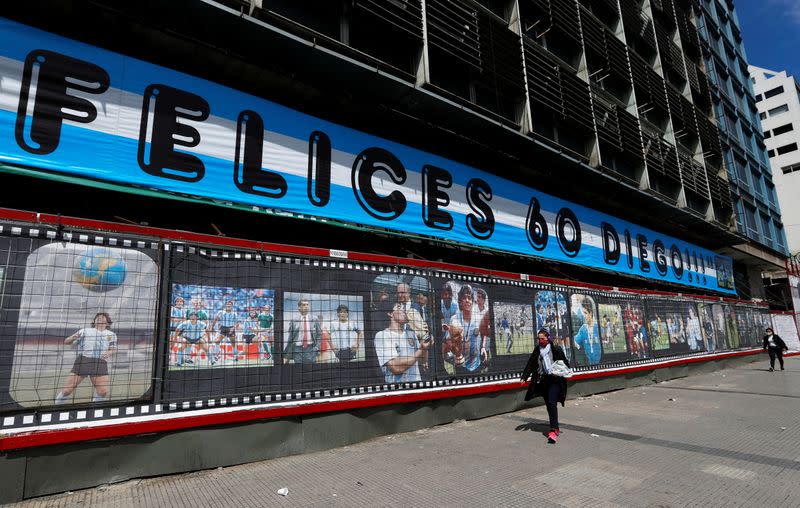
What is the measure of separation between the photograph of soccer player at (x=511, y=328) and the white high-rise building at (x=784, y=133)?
7093 centimetres

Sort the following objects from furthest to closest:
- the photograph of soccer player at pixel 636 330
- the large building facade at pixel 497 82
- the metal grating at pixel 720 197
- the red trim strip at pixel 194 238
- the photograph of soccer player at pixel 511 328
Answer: the metal grating at pixel 720 197, the photograph of soccer player at pixel 636 330, the photograph of soccer player at pixel 511 328, the large building facade at pixel 497 82, the red trim strip at pixel 194 238

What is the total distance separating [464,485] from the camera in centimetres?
461

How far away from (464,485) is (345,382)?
234 centimetres

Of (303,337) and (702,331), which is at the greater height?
(303,337)

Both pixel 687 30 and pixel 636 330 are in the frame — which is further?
pixel 687 30

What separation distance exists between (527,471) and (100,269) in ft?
17.5

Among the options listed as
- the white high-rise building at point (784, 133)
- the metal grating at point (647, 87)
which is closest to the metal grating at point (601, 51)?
the metal grating at point (647, 87)

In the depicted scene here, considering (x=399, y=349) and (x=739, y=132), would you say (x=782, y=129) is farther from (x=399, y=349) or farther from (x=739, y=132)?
(x=399, y=349)

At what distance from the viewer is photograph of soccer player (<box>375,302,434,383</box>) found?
22.5ft

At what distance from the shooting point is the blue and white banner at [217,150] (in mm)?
5926

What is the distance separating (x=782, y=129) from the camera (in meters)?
66.4

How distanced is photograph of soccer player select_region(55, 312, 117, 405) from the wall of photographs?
1 cm

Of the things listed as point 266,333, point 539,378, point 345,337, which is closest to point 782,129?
point 539,378

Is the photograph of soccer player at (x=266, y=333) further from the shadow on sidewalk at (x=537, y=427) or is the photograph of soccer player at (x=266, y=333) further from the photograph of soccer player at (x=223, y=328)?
the shadow on sidewalk at (x=537, y=427)
